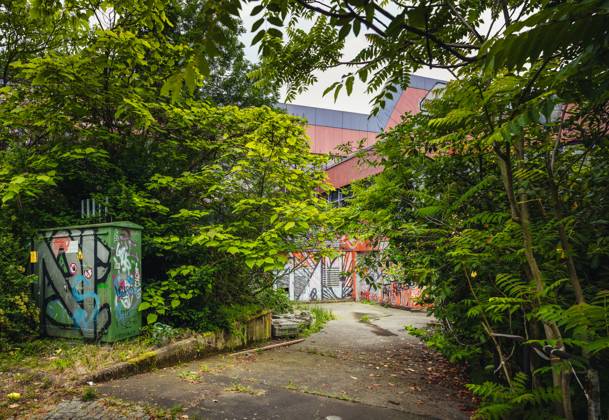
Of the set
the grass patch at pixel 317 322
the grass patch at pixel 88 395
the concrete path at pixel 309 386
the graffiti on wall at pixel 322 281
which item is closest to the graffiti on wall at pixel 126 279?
the concrete path at pixel 309 386

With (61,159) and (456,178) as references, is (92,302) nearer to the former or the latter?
(61,159)

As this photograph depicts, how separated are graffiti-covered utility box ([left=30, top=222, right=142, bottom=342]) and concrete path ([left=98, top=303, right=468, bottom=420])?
1472mm

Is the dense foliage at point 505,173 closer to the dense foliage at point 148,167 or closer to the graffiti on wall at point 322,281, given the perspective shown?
the dense foliage at point 148,167

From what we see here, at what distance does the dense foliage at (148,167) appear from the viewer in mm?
7023

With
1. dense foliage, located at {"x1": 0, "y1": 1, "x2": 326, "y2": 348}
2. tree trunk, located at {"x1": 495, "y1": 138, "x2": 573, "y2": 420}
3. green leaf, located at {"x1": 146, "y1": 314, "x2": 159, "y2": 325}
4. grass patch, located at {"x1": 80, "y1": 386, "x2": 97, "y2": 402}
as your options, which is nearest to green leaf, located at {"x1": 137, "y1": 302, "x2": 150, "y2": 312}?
dense foliage, located at {"x1": 0, "y1": 1, "x2": 326, "y2": 348}

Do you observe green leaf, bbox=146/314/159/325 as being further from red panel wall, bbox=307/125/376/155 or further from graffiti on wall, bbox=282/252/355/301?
red panel wall, bbox=307/125/376/155

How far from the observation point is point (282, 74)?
365cm

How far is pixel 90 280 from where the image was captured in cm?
699

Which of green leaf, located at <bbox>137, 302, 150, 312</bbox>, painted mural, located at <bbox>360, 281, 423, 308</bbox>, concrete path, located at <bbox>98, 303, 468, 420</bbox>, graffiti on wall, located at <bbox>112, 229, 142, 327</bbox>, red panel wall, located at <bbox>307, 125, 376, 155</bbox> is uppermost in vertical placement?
red panel wall, located at <bbox>307, 125, 376, 155</bbox>

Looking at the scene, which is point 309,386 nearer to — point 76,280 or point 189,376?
point 189,376

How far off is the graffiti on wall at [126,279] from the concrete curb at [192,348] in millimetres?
994

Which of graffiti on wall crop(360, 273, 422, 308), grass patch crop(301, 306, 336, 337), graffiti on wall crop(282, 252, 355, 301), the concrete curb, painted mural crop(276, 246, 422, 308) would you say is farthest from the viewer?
graffiti on wall crop(282, 252, 355, 301)

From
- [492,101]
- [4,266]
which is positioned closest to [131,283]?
[4,266]

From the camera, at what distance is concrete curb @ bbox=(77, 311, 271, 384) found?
5700mm
